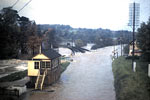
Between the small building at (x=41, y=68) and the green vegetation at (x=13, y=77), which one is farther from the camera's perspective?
the green vegetation at (x=13, y=77)

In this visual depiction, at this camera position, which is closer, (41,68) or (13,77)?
(41,68)

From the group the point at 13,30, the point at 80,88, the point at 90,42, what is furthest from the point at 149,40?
the point at 90,42

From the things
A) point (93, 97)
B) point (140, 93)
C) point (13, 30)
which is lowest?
point (93, 97)

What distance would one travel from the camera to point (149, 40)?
12664 mm

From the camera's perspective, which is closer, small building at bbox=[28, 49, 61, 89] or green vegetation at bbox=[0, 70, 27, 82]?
small building at bbox=[28, 49, 61, 89]

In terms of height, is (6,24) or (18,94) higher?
(6,24)

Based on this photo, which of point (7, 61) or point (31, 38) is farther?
point (31, 38)

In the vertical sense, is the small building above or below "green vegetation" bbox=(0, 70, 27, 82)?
above

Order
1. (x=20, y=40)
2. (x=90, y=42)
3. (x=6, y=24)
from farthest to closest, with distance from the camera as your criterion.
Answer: (x=90, y=42) < (x=20, y=40) < (x=6, y=24)

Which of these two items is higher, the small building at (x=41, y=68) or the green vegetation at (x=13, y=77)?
the small building at (x=41, y=68)

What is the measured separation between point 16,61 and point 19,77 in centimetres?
687

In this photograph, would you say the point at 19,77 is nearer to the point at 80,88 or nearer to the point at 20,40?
the point at 80,88

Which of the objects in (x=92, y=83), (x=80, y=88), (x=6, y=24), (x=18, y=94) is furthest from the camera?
(x=6, y=24)

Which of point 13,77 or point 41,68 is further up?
point 41,68
